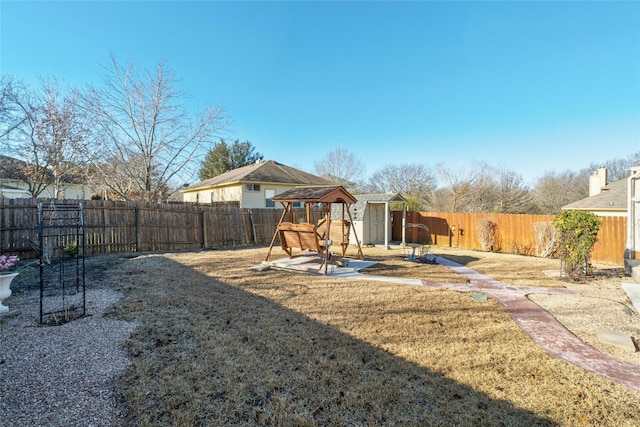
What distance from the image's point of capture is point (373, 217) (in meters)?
14.5

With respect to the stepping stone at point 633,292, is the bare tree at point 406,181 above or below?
above

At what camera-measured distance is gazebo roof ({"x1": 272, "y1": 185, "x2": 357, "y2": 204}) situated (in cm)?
808

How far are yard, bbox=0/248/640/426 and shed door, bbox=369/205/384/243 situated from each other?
321 inches

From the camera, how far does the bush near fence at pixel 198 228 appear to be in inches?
349

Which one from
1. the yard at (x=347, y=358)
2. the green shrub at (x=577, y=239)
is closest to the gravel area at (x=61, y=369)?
the yard at (x=347, y=358)

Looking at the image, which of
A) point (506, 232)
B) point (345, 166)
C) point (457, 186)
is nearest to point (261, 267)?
point (506, 232)

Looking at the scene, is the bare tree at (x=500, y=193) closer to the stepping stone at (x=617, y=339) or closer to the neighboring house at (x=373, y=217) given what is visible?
the neighboring house at (x=373, y=217)

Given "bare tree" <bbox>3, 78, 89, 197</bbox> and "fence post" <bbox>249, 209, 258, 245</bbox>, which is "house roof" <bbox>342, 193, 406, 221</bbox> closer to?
"fence post" <bbox>249, 209, 258, 245</bbox>

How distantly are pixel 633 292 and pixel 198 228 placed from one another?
1342cm

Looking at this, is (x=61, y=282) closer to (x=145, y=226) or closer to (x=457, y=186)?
(x=145, y=226)

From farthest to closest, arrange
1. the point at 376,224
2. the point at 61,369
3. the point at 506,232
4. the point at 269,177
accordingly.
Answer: the point at 269,177 < the point at 376,224 < the point at 506,232 < the point at 61,369

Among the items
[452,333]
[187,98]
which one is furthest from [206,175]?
[452,333]

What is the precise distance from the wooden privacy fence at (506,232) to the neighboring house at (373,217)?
1535 millimetres

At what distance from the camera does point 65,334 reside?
11.8ft
